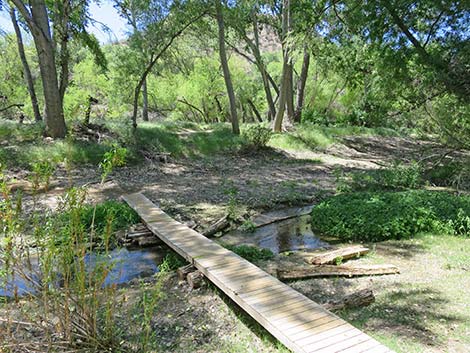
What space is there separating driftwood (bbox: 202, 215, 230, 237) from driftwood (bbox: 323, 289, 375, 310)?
324 centimetres

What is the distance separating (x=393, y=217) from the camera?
7078 mm

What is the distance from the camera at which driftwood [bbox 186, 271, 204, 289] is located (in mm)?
4949

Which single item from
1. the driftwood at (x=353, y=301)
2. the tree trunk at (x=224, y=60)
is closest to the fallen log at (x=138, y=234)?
the driftwood at (x=353, y=301)

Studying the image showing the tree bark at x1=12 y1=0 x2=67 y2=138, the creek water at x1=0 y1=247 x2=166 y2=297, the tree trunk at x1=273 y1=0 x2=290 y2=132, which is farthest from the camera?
the tree trunk at x1=273 y1=0 x2=290 y2=132

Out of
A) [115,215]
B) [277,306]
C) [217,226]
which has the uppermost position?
[115,215]

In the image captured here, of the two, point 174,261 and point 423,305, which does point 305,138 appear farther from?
point 423,305

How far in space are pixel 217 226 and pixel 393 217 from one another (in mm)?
3383

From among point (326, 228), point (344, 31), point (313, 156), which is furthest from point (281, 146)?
point (326, 228)

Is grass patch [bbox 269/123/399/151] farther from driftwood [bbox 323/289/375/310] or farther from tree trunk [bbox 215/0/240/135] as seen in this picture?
driftwood [bbox 323/289/375/310]

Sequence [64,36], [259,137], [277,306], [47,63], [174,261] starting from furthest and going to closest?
[259,137] < [64,36] < [47,63] < [174,261] < [277,306]

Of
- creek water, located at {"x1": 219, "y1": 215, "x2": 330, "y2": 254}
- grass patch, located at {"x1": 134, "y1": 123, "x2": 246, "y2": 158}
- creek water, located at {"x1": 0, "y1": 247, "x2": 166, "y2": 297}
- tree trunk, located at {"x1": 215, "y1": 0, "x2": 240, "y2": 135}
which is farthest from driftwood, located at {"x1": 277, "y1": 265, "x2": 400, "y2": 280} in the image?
tree trunk, located at {"x1": 215, "y1": 0, "x2": 240, "y2": 135}

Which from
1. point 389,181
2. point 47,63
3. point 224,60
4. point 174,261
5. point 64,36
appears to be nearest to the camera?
point 174,261

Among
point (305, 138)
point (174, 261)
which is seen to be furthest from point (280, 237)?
point (305, 138)

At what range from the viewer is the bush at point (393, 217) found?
22.7 ft
